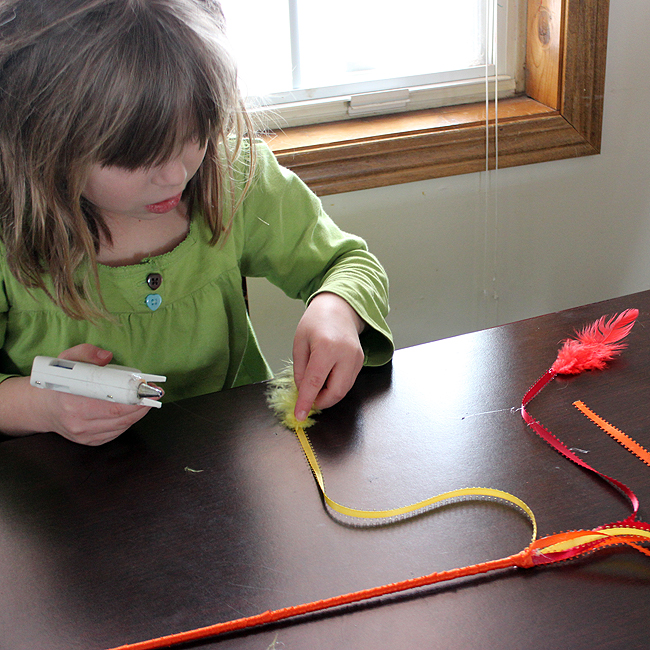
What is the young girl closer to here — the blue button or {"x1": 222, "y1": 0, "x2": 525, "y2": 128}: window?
the blue button

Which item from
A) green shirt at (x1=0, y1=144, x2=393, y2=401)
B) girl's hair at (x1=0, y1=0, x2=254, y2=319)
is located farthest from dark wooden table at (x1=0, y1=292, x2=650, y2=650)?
girl's hair at (x1=0, y1=0, x2=254, y2=319)

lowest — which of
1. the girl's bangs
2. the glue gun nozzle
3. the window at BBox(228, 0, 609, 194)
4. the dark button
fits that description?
the glue gun nozzle

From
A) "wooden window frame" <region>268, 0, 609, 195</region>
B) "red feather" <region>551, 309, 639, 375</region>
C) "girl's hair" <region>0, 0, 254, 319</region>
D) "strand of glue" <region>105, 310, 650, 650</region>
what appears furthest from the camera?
"wooden window frame" <region>268, 0, 609, 195</region>

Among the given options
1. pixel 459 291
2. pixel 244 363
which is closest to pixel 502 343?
pixel 244 363

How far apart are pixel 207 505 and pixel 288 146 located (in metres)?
0.81

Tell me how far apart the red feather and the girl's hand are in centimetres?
22

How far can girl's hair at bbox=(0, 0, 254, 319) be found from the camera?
0.58m

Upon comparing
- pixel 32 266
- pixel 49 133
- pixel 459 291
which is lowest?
pixel 459 291

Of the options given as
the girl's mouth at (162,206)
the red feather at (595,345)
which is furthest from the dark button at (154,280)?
the red feather at (595,345)

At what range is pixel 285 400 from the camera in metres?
0.69

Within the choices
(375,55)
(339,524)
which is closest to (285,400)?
(339,524)

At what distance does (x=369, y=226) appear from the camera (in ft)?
4.27

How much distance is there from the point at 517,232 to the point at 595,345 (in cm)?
72

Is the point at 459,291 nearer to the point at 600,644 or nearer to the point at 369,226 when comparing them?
the point at 369,226
